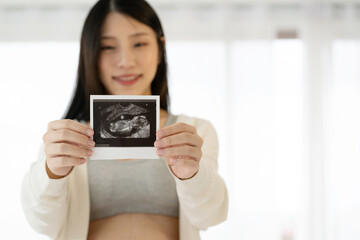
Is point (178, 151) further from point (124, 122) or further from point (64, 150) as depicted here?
point (64, 150)

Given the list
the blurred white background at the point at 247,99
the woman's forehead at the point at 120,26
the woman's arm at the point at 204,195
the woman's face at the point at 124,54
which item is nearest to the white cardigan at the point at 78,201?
the woman's arm at the point at 204,195

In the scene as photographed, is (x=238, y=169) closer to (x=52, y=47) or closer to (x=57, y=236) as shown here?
(x=52, y=47)

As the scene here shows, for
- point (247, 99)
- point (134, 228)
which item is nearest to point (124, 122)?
point (134, 228)

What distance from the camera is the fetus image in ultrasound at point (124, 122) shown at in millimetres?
917

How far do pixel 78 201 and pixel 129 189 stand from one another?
0.15m

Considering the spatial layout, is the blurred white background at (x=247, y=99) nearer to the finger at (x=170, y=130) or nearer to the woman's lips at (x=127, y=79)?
the woman's lips at (x=127, y=79)

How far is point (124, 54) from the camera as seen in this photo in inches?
42.5

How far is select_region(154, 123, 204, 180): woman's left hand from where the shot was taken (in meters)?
0.87

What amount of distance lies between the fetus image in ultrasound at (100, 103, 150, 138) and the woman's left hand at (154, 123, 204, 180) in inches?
2.7

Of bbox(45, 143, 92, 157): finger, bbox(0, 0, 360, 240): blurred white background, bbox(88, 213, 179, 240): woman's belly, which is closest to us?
bbox(45, 143, 92, 157): finger

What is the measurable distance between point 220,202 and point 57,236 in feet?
1.59

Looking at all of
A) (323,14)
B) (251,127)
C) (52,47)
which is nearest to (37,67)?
(52,47)

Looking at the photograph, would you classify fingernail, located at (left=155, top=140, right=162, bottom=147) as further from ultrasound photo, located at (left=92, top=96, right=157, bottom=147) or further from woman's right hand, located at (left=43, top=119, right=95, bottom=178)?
woman's right hand, located at (left=43, top=119, right=95, bottom=178)

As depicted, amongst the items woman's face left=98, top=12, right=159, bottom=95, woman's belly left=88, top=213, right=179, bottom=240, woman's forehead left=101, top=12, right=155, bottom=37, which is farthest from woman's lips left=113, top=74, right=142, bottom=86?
woman's belly left=88, top=213, right=179, bottom=240
